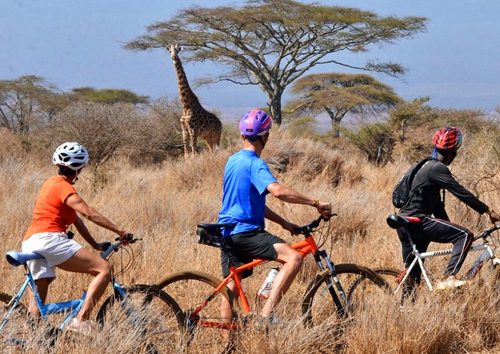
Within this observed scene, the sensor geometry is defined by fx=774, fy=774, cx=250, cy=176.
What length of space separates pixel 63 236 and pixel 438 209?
2.77m

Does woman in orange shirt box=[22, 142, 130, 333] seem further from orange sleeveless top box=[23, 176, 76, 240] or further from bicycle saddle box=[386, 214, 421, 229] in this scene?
bicycle saddle box=[386, 214, 421, 229]

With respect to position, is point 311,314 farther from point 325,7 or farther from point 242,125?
point 325,7

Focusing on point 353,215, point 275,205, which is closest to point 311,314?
point 353,215

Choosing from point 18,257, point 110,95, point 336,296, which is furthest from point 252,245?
point 110,95

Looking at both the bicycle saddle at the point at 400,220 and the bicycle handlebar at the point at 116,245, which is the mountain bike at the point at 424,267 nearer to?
the bicycle saddle at the point at 400,220

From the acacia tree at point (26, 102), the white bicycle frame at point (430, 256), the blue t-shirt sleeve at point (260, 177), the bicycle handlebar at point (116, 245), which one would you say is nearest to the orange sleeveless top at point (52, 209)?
the bicycle handlebar at point (116, 245)

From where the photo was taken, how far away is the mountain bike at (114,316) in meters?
4.37

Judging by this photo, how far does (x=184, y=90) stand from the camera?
695 inches

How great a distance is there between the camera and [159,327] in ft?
15.5

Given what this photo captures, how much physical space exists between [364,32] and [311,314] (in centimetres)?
2490

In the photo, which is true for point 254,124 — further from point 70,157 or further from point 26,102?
point 26,102

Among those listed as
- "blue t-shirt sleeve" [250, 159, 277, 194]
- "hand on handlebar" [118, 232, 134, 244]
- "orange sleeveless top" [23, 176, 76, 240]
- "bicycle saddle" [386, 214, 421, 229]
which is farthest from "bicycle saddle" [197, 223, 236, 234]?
"bicycle saddle" [386, 214, 421, 229]

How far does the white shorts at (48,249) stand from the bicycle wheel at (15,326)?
253 millimetres

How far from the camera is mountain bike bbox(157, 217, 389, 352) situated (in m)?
4.85
